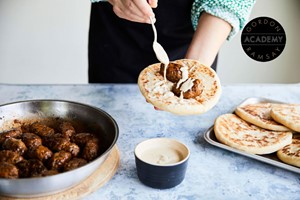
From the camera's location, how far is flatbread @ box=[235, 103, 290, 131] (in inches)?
63.7

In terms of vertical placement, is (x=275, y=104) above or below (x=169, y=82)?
below

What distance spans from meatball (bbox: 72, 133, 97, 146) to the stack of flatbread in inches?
19.2

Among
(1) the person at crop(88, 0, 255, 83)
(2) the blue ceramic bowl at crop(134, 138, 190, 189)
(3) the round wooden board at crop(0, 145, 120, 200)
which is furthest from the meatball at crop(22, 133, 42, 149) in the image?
(1) the person at crop(88, 0, 255, 83)

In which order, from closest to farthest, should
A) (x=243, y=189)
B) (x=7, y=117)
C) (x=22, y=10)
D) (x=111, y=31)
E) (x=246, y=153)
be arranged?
1. (x=243, y=189)
2. (x=246, y=153)
3. (x=7, y=117)
4. (x=111, y=31)
5. (x=22, y=10)

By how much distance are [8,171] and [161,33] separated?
1214mm

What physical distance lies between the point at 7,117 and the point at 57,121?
0.64ft

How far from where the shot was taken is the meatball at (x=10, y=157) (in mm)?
1310

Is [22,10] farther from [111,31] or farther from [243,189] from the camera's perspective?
[243,189]

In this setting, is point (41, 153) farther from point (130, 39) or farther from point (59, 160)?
point (130, 39)

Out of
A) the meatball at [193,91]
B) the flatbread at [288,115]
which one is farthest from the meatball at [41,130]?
the flatbread at [288,115]

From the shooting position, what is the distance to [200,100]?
153 centimetres

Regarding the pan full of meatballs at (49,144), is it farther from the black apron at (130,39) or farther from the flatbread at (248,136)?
the black apron at (130,39)

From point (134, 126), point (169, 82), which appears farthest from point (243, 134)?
point (134, 126)

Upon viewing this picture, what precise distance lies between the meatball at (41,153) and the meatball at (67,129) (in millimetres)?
117
